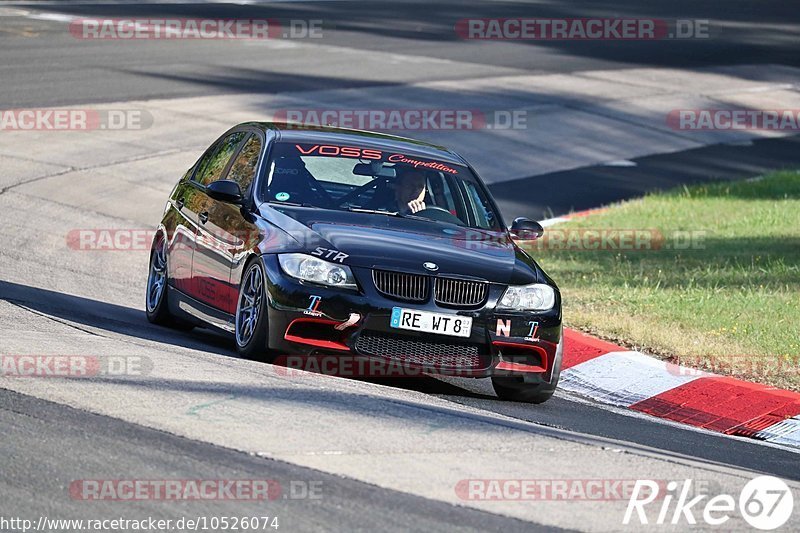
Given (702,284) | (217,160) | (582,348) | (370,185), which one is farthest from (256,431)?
(702,284)

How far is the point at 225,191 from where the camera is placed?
10.1m

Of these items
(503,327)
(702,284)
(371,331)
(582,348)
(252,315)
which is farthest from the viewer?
(702,284)

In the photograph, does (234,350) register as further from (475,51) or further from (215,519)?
(475,51)

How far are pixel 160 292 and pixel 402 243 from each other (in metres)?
2.63

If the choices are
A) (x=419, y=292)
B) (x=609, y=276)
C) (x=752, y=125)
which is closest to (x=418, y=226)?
(x=419, y=292)

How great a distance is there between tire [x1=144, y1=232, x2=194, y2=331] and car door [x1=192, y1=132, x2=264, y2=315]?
63 cm

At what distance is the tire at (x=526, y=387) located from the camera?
9438mm

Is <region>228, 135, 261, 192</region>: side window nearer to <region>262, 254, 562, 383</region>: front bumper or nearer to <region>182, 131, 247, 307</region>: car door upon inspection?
<region>182, 131, 247, 307</region>: car door

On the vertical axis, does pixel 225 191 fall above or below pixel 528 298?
above

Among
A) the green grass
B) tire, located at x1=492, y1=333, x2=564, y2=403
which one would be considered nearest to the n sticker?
tire, located at x1=492, y1=333, x2=564, y2=403

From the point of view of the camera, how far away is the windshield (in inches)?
401

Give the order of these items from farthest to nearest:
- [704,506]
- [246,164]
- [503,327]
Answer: [246,164] < [503,327] < [704,506]

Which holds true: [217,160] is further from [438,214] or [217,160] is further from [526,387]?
[526,387]

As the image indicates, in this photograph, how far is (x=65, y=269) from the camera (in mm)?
13594
